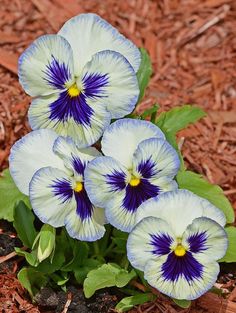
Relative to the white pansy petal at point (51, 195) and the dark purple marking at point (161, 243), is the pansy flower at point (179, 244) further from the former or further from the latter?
the white pansy petal at point (51, 195)

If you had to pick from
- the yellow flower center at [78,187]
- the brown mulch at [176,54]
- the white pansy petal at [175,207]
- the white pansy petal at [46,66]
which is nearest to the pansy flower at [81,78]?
the white pansy petal at [46,66]

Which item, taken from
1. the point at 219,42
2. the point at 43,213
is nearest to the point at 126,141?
the point at 43,213

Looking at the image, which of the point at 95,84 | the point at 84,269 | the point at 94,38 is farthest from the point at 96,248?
the point at 94,38

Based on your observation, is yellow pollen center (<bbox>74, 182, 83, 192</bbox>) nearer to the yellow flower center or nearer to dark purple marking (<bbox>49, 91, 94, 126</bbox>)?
the yellow flower center

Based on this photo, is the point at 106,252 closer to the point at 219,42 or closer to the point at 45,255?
the point at 45,255

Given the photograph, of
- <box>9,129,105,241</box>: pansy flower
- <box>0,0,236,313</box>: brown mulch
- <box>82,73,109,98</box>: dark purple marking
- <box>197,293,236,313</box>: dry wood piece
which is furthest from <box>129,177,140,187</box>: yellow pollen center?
<box>0,0,236,313</box>: brown mulch

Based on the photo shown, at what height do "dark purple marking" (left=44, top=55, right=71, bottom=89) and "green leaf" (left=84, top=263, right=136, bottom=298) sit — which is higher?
"dark purple marking" (left=44, top=55, right=71, bottom=89)
